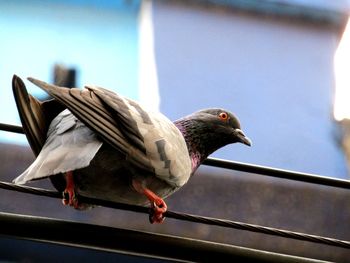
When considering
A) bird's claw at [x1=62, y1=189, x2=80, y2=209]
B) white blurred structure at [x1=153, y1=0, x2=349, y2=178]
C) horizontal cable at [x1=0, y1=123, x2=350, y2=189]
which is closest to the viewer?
bird's claw at [x1=62, y1=189, x2=80, y2=209]

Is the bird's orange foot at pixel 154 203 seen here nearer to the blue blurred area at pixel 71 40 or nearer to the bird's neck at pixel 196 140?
the bird's neck at pixel 196 140

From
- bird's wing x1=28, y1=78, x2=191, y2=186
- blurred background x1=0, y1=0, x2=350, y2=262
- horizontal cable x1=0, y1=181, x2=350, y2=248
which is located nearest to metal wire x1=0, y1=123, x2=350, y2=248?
horizontal cable x1=0, y1=181, x2=350, y2=248

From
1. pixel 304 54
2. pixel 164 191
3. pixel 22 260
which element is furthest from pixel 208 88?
pixel 164 191

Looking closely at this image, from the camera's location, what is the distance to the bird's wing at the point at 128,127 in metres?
1.53

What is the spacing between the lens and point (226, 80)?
423 cm

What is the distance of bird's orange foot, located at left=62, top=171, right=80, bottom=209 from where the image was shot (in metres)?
1.64

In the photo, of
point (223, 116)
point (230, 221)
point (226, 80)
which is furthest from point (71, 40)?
point (230, 221)

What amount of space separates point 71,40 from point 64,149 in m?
2.53

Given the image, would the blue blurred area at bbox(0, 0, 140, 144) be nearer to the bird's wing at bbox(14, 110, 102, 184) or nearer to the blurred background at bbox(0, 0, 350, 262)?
the blurred background at bbox(0, 0, 350, 262)

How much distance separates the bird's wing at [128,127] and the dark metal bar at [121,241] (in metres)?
0.21

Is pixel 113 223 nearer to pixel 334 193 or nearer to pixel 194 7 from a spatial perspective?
pixel 334 193

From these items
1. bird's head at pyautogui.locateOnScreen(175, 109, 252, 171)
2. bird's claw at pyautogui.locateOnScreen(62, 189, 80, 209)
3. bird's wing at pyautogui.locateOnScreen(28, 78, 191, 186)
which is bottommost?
bird's claw at pyautogui.locateOnScreen(62, 189, 80, 209)

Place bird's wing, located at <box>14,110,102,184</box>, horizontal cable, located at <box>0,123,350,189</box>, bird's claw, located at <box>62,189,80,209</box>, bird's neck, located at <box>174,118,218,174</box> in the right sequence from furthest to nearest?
1. bird's neck, located at <box>174,118,218,174</box>
2. horizontal cable, located at <box>0,123,350,189</box>
3. bird's claw, located at <box>62,189,80,209</box>
4. bird's wing, located at <box>14,110,102,184</box>

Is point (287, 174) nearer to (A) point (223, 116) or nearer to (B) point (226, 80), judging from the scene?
(A) point (223, 116)
